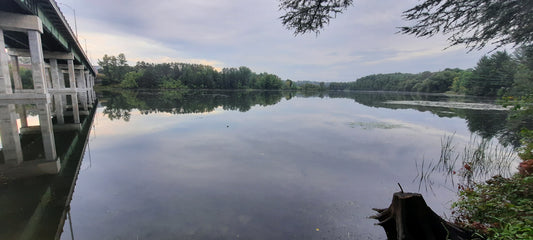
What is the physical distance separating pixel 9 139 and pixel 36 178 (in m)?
4.73

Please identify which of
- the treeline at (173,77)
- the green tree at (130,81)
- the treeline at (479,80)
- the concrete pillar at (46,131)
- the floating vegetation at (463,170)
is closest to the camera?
the floating vegetation at (463,170)

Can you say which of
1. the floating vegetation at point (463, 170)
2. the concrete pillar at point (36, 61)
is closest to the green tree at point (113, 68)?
the concrete pillar at point (36, 61)

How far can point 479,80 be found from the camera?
5638cm

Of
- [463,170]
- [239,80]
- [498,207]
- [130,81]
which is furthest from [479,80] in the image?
[130,81]

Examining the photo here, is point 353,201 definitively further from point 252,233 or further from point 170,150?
point 170,150

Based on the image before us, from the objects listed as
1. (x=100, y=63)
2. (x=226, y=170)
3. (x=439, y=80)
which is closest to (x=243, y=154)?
(x=226, y=170)

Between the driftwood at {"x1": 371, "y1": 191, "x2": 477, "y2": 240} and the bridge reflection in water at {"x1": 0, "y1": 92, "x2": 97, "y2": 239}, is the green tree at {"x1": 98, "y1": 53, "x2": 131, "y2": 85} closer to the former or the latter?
the bridge reflection in water at {"x1": 0, "y1": 92, "x2": 97, "y2": 239}

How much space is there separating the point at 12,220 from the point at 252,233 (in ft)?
18.5

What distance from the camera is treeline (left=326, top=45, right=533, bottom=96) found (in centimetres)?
902

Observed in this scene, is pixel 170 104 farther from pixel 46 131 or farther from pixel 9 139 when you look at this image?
pixel 9 139

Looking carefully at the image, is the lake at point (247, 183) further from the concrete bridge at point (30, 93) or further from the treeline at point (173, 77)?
the treeline at point (173, 77)

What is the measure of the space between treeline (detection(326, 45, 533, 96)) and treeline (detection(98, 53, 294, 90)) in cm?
5151

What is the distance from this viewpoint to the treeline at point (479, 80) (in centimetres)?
902

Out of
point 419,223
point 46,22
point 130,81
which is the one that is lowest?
point 419,223
